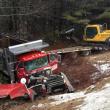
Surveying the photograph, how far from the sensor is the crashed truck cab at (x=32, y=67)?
22.2 m

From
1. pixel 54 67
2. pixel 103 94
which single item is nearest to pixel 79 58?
pixel 54 67

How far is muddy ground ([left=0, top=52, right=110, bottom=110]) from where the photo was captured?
20.2 metres

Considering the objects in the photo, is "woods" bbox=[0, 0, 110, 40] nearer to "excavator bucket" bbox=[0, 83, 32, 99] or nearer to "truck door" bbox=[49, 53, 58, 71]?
"truck door" bbox=[49, 53, 58, 71]

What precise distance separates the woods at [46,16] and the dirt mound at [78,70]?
8.47m

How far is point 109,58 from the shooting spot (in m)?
28.2

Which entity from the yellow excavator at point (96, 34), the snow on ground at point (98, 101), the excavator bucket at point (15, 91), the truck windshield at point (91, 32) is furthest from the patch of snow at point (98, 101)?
A: the truck windshield at point (91, 32)

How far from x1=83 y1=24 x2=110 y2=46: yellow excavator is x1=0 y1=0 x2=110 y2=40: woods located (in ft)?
6.87

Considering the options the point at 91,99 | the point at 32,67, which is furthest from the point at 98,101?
the point at 32,67

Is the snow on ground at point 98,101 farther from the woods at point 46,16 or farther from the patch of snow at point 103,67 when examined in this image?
the woods at point 46,16

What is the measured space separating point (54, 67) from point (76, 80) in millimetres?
1620

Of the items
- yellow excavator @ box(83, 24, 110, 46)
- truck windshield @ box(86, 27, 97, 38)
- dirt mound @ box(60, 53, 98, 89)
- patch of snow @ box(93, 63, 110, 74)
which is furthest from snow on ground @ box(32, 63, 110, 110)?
truck windshield @ box(86, 27, 97, 38)

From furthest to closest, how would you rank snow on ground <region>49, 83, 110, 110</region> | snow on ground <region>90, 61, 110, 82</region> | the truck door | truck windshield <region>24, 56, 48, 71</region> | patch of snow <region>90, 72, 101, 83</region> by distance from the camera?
1. the truck door
2. snow on ground <region>90, 61, 110, 82</region>
3. patch of snow <region>90, 72, 101, 83</region>
4. truck windshield <region>24, 56, 48, 71</region>
5. snow on ground <region>49, 83, 110, 110</region>

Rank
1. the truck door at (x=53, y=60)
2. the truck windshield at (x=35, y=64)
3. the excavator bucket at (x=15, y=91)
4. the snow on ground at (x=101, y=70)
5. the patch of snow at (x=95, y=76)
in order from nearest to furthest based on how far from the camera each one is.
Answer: the excavator bucket at (x=15, y=91), the truck windshield at (x=35, y=64), the patch of snow at (x=95, y=76), the snow on ground at (x=101, y=70), the truck door at (x=53, y=60)

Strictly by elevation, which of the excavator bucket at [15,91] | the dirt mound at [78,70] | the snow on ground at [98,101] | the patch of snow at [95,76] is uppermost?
the snow on ground at [98,101]
